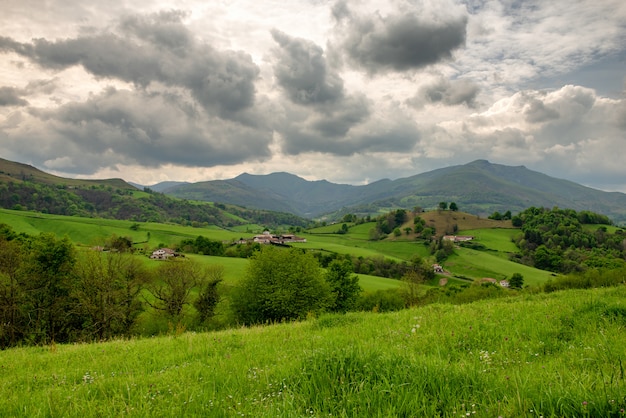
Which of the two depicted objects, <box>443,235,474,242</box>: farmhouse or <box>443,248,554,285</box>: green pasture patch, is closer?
<box>443,248,554,285</box>: green pasture patch

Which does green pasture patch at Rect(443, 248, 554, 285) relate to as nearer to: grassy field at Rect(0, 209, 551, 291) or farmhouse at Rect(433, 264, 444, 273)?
grassy field at Rect(0, 209, 551, 291)

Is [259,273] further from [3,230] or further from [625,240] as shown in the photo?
[625,240]

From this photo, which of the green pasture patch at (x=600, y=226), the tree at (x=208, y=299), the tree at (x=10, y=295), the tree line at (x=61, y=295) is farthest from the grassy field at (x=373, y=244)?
the tree at (x=10, y=295)

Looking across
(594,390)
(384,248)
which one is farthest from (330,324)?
(384,248)

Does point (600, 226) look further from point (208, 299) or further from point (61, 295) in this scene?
point (61, 295)

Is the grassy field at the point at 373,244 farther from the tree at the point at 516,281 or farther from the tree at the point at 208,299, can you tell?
the tree at the point at 208,299

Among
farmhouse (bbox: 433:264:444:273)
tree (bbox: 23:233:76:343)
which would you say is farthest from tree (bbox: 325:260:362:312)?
farmhouse (bbox: 433:264:444:273)

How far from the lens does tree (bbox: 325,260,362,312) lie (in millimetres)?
69000

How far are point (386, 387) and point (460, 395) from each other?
86 cm

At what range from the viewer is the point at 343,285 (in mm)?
70938

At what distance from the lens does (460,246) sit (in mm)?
165500

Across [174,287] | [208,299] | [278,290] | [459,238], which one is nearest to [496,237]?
[459,238]

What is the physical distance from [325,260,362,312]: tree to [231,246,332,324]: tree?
8.89 meters

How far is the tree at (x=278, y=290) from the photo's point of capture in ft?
178
